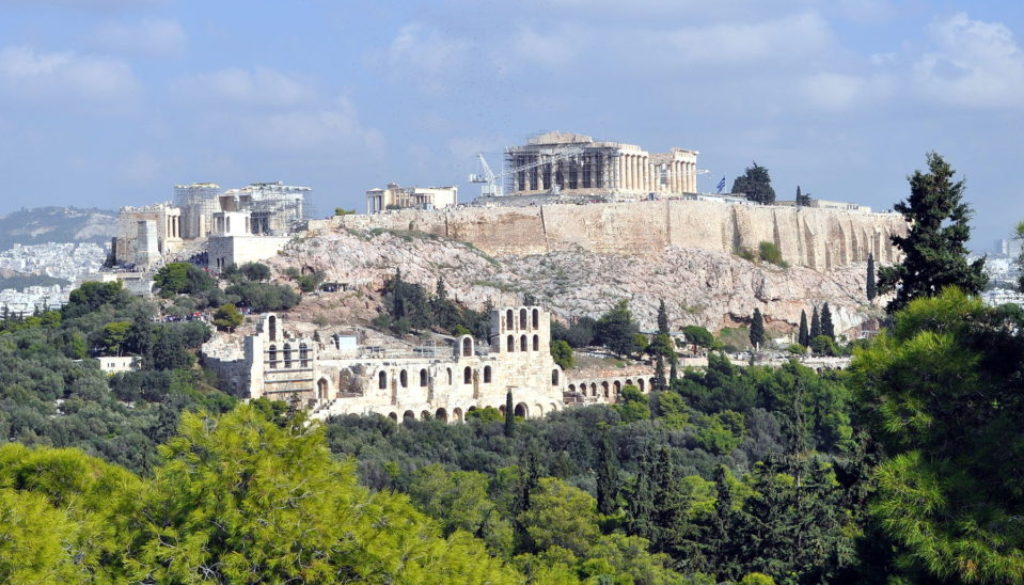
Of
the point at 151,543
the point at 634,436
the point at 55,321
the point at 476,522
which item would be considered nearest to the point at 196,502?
the point at 151,543

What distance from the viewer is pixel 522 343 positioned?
2621 inches

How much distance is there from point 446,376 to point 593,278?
2223 cm

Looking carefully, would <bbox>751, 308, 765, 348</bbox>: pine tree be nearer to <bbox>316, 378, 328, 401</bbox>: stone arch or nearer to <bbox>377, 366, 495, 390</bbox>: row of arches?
<bbox>377, 366, 495, 390</bbox>: row of arches

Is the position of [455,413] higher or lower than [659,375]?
lower

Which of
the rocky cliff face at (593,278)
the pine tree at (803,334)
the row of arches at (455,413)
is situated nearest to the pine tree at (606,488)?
the row of arches at (455,413)

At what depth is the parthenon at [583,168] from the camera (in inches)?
3743

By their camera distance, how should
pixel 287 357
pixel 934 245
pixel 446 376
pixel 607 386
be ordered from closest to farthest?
pixel 934 245
pixel 287 357
pixel 446 376
pixel 607 386

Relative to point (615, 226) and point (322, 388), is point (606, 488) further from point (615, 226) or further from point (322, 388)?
point (615, 226)

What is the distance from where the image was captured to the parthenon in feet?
312

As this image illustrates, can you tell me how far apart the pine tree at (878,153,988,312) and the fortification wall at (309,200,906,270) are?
53641mm

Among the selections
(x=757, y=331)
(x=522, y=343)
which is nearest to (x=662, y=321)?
(x=757, y=331)

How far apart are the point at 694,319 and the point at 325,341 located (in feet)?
73.5

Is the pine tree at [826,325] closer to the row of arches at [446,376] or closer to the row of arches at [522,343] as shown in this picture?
the row of arches at [522,343]

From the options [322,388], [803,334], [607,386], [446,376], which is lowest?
[607,386]
